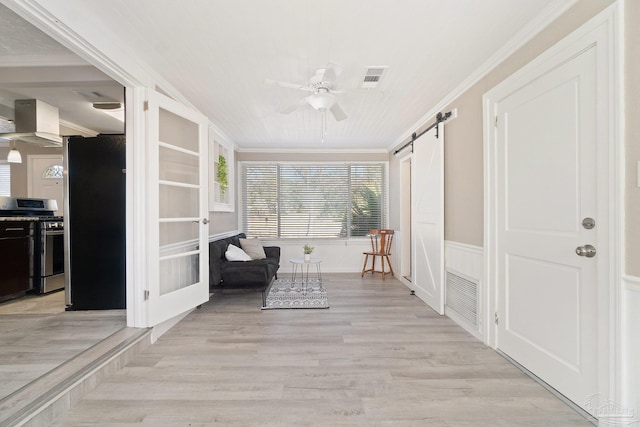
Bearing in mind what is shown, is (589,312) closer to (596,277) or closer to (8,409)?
(596,277)

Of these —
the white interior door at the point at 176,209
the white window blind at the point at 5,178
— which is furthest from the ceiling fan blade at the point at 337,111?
the white window blind at the point at 5,178

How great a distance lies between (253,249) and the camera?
484 cm

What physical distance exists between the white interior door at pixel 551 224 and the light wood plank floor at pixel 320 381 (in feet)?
0.95

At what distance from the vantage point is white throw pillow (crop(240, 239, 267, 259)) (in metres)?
4.80

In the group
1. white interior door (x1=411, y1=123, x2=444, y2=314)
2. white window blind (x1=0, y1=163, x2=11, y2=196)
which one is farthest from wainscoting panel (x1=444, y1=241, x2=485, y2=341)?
white window blind (x1=0, y1=163, x2=11, y2=196)

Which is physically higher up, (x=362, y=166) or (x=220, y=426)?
(x=362, y=166)

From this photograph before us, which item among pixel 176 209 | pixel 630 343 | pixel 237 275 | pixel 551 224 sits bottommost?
pixel 237 275

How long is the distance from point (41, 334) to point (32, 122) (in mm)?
2642

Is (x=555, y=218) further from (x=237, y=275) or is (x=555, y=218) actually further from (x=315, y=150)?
(x=315, y=150)

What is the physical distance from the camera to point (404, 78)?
290cm

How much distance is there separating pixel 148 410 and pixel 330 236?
4.54 metres

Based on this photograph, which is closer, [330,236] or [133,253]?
[133,253]

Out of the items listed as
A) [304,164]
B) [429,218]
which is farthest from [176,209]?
[304,164]

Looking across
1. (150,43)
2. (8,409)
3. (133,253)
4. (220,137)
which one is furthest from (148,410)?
(220,137)
